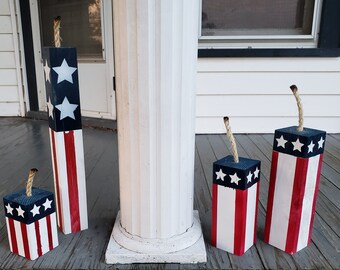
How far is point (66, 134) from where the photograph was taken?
1199mm

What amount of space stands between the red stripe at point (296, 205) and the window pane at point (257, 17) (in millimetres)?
1813

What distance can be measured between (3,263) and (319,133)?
1157 millimetres

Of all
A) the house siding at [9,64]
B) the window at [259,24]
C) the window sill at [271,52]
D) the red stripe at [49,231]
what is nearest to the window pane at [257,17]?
the window at [259,24]

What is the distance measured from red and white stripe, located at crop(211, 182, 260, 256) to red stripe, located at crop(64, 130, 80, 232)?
0.54 metres

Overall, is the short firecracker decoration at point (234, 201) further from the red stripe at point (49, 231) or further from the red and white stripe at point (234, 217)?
the red stripe at point (49, 231)

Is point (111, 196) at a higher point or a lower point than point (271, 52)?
lower

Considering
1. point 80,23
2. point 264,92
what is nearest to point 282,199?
point 264,92

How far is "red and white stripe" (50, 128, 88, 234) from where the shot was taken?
47.6 inches

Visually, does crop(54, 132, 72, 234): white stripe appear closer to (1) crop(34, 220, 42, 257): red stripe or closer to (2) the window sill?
(1) crop(34, 220, 42, 257): red stripe

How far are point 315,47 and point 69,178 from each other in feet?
7.37

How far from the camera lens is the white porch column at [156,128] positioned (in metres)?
0.97

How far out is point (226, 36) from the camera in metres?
2.62

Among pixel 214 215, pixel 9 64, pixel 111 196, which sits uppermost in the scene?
pixel 9 64

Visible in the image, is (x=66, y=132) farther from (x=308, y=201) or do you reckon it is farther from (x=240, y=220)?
(x=308, y=201)
